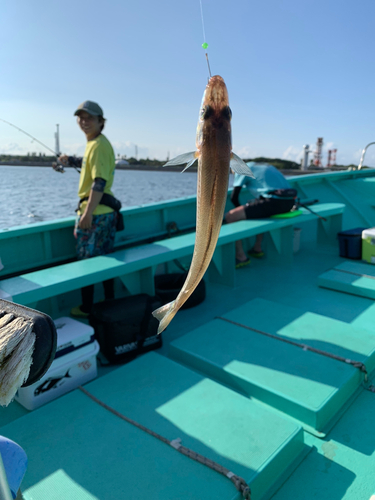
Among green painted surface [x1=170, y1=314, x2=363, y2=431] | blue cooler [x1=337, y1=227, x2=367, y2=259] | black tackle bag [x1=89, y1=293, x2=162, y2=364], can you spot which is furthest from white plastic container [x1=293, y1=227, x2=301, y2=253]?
black tackle bag [x1=89, y1=293, x2=162, y2=364]

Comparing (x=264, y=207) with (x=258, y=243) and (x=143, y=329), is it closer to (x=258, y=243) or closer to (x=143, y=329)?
(x=258, y=243)

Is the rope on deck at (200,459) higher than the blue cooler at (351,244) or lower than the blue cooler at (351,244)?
lower

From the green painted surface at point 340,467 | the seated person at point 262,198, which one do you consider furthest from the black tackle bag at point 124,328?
the seated person at point 262,198

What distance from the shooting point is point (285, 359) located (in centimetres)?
273

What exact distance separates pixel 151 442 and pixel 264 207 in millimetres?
3894

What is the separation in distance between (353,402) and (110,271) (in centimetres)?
204

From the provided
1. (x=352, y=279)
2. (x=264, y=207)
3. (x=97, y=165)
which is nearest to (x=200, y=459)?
(x=97, y=165)

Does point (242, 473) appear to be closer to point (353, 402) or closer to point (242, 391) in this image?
point (242, 391)

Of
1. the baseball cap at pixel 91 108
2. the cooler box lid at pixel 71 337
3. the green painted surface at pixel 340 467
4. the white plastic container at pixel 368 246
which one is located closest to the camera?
the green painted surface at pixel 340 467

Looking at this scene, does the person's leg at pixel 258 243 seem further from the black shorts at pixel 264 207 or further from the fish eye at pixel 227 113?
the fish eye at pixel 227 113

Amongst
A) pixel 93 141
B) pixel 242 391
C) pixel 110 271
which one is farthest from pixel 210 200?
pixel 93 141

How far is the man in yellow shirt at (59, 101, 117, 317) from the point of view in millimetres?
3564

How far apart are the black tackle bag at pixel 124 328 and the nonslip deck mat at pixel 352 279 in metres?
2.11

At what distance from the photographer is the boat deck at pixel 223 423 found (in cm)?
176
